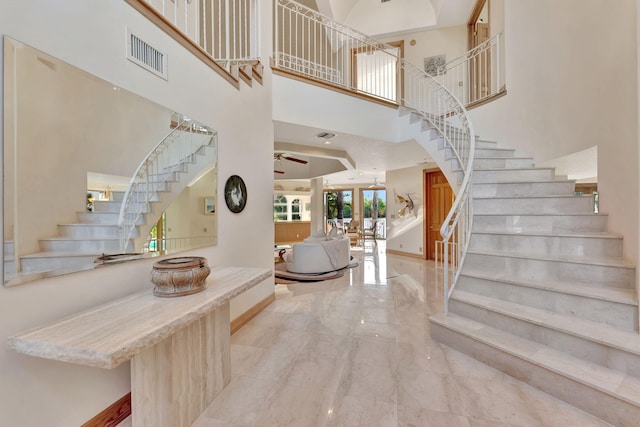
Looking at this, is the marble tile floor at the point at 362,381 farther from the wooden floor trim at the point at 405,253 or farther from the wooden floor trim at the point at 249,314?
the wooden floor trim at the point at 405,253

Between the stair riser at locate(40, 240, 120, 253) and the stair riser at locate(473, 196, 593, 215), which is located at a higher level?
the stair riser at locate(473, 196, 593, 215)

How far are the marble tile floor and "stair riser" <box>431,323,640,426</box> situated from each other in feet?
0.14

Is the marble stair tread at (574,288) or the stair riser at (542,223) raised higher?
the stair riser at (542,223)

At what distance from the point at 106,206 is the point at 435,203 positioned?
255 inches

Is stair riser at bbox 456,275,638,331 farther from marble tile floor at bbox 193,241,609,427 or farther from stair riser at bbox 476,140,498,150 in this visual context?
stair riser at bbox 476,140,498,150

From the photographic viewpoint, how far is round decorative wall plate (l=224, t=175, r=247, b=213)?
8.41 ft

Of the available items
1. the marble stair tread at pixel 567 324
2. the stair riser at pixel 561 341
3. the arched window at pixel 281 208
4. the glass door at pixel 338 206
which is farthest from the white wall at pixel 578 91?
the arched window at pixel 281 208

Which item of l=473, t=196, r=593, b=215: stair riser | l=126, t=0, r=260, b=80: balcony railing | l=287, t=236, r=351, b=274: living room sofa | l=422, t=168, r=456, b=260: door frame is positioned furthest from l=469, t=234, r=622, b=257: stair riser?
l=422, t=168, r=456, b=260: door frame

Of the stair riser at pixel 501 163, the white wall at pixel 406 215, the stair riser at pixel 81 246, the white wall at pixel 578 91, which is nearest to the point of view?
the stair riser at pixel 81 246

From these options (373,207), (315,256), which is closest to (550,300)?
(315,256)

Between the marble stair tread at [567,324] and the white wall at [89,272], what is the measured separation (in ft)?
7.58

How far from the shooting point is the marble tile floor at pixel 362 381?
5.03ft

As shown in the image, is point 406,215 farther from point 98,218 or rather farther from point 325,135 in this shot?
point 98,218

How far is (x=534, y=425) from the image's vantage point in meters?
1.46
